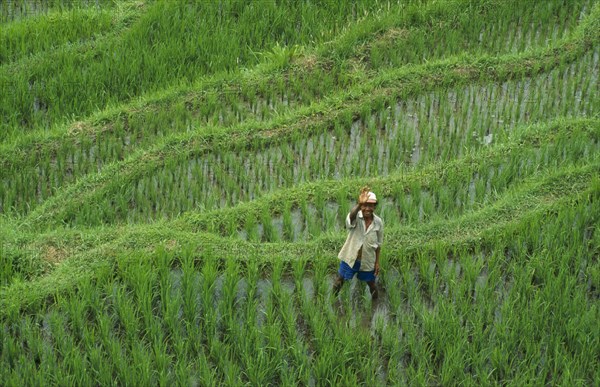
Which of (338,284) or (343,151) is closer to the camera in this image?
(338,284)

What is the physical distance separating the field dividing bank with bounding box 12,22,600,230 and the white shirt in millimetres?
2020

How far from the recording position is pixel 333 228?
6.25 meters

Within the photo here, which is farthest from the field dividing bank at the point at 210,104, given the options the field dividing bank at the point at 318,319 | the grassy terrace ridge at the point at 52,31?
the field dividing bank at the point at 318,319

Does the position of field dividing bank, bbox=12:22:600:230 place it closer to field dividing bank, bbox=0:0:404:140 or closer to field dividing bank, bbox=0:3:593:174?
field dividing bank, bbox=0:3:593:174

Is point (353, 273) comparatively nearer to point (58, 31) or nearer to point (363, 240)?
point (363, 240)

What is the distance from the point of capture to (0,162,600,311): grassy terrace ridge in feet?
18.5

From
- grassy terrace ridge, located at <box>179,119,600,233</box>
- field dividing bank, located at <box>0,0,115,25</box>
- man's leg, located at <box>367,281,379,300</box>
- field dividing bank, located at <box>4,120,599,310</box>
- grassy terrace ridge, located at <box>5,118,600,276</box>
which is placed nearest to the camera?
man's leg, located at <box>367,281,379,300</box>

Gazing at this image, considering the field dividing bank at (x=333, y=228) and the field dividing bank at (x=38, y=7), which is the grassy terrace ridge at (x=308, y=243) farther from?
the field dividing bank at (x=38, y=7)

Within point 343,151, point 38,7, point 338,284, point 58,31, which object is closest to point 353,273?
point 338,284

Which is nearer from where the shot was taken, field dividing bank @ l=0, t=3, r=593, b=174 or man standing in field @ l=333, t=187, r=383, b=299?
man standing in field @ l=333, t=187, r=383, b=299

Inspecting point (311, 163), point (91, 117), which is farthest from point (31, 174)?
point (311, 163)

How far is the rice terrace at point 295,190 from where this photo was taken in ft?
17.0

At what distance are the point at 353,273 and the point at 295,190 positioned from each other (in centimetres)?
128

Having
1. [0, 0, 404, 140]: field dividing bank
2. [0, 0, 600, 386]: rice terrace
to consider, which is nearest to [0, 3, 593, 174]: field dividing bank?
[0, 0, 600, 386]: rice terrace
